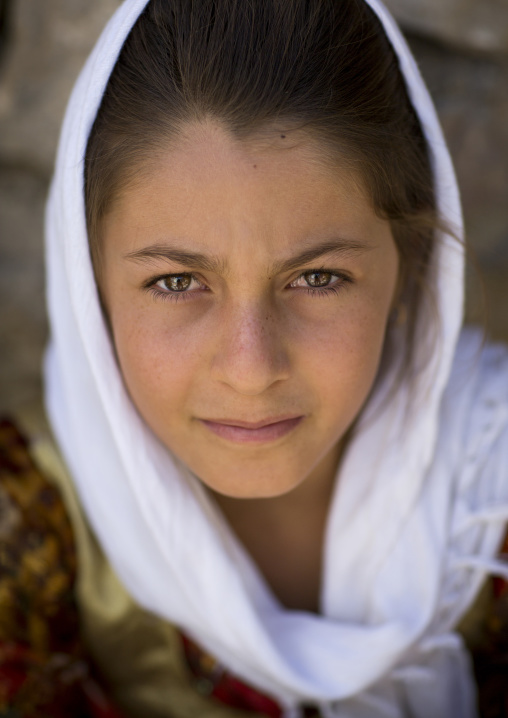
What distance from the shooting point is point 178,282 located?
101cm

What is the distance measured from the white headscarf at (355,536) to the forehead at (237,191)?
26cm

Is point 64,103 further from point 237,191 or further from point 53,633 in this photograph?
point 53,633

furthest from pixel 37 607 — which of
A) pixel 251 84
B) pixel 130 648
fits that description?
pixel 251 84

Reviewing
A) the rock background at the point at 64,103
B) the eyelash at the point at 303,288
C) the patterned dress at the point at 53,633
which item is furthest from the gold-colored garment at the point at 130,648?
the eyelash at the point at 303,288

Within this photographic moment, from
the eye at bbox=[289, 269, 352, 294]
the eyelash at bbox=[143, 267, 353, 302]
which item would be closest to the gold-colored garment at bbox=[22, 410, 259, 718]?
the eyelash at bbox=[143, 267, 353, 302]

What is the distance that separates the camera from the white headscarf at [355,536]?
1.20 m

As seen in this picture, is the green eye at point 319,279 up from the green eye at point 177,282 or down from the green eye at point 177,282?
up

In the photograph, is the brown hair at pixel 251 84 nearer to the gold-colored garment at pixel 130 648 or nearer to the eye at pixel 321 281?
the eye at pixel 321 281

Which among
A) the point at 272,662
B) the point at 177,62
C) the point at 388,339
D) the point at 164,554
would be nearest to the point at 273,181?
the point at 177,62

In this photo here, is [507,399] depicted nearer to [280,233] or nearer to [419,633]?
[419,633]

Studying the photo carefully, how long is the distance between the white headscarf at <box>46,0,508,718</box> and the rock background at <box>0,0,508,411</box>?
11.8 inches

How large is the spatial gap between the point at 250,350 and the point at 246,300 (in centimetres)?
7

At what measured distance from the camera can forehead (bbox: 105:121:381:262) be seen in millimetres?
916

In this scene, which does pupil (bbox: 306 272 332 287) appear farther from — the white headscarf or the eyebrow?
the white headscarf
